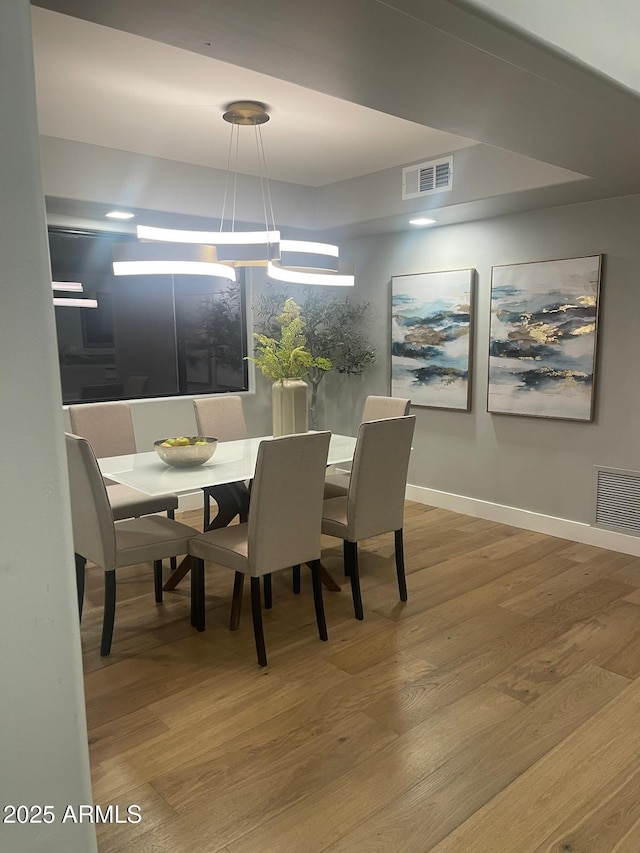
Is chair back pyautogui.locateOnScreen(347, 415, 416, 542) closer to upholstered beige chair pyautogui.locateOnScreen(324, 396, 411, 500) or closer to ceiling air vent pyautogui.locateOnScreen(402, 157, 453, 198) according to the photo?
upholstered beige chair pyautogui.locateOnScreen(324, 396, 411, 500)

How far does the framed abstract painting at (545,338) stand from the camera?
4.34 meters

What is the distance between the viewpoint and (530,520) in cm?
485

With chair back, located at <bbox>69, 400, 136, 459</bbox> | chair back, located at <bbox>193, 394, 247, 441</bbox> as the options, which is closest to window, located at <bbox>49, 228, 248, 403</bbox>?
chair back, located at <bbox>69, 400, 136, 459</bbox>

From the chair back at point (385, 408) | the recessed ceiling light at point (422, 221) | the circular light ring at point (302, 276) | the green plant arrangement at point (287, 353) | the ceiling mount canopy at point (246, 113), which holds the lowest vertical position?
the chair back at point (385, 408)

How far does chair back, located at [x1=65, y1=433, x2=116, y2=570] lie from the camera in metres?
2.81

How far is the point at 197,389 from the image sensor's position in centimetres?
569

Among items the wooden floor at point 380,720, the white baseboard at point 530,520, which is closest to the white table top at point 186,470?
the wooden floor at point 380,720

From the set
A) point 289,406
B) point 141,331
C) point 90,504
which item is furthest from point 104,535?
point 141,331

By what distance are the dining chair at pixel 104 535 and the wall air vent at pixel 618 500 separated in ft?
9.41

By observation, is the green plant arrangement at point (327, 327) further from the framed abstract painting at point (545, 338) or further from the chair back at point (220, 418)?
the framed abstract painting at point (545, 338)

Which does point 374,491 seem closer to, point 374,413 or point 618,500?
point 374,413

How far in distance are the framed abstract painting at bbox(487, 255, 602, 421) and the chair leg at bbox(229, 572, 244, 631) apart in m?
2.64

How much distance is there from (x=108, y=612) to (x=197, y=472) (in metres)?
0.79

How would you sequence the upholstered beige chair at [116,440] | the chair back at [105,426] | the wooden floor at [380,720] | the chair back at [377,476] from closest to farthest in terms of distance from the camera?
the wooden floor at [380,720] → the chair back at [377,476] → the upholstered beige chair at [116,440] → the chair back at [105,426]
